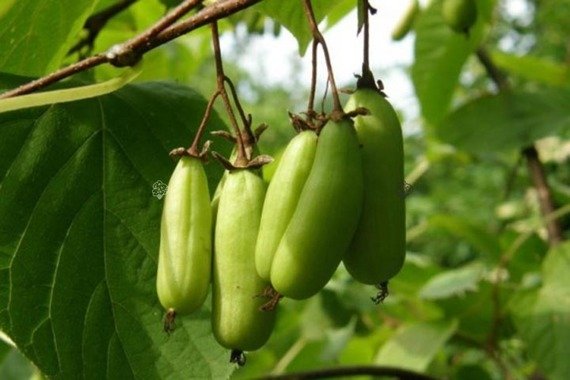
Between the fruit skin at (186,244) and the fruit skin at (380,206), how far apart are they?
137 millimetres

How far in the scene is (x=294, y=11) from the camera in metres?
1.19

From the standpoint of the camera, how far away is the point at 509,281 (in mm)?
2379

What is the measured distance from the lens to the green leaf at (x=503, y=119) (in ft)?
7.54

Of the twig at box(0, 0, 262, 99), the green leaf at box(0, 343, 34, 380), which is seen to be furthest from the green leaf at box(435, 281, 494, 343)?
the twig at box(0, 0, 262, 99)

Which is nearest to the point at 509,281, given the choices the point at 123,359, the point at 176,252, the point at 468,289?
the point at 468,289

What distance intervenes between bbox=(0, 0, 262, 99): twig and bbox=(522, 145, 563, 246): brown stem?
148cm

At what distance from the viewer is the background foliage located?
1.11 m

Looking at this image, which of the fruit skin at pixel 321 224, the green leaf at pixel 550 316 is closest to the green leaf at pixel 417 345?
the green leaf at pixel 550 316

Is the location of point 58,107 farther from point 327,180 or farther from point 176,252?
point 327,180

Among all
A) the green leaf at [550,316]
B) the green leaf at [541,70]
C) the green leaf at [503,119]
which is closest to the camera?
the green leaf at [550,316]

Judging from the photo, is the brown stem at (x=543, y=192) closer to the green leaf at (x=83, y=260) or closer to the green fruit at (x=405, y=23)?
the green fruit at (x=405, y=23)

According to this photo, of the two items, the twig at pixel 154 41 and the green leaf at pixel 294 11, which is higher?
the twig at pixel 154 41

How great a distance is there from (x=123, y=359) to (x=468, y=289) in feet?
4.12

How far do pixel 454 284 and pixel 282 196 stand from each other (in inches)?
52.7
